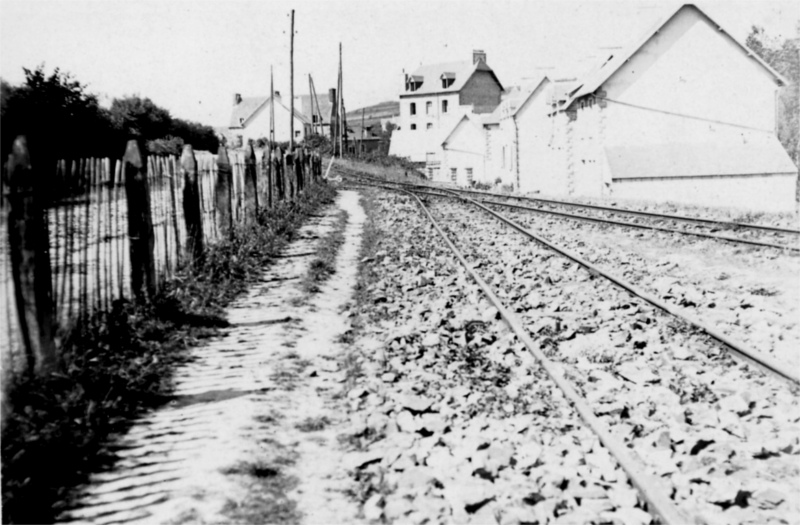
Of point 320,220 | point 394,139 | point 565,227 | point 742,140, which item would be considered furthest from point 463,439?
point 394,139

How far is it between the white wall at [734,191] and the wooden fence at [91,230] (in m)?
22.8

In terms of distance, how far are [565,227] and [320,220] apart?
23.5 feet

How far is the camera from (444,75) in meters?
90.4

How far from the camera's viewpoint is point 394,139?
78312 mm

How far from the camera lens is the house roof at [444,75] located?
89188mm

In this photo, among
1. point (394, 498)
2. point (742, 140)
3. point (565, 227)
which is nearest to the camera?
point (394, 498)

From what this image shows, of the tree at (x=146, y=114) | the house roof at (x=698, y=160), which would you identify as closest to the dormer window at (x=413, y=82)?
the tree at (x=146, y=114)

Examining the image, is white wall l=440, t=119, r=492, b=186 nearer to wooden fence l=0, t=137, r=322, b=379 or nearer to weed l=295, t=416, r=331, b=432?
wooden fence l=0, t=137, r=322, b=379

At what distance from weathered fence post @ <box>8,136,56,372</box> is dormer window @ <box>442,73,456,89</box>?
3512 inches

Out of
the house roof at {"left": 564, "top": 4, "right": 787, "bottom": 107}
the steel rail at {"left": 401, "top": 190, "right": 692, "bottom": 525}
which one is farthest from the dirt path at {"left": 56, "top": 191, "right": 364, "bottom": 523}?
the house roof at {"left": 564, "top": 4, "right": 787, "bottom": 107}

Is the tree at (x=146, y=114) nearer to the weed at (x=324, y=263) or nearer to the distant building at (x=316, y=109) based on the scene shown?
the weed at (x=324, y=263)

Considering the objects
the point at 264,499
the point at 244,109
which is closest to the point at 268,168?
the point at 264,499

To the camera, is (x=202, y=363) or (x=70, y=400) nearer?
(x=70, y=400)

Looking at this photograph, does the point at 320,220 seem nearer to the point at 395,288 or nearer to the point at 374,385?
the point at 395,288
